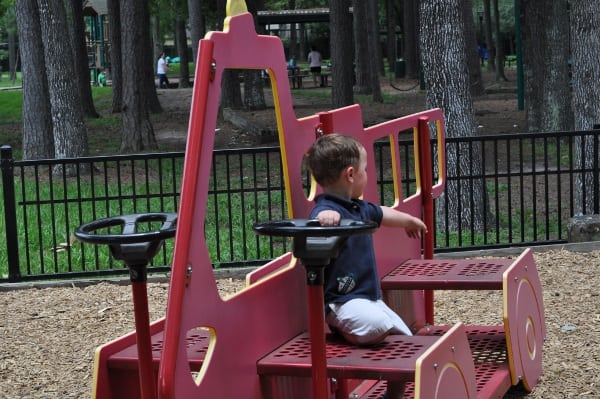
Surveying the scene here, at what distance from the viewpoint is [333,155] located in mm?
3967

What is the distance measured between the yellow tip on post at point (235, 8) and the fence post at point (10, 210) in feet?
14.6

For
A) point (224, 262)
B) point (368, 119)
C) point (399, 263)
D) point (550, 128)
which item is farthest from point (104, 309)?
point (368, 119)

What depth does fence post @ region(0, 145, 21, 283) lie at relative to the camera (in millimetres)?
7961

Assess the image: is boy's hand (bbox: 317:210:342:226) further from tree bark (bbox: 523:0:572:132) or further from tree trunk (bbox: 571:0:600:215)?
tree bark (bbox: 523:0:572:132)

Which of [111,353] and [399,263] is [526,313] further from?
[111,353]

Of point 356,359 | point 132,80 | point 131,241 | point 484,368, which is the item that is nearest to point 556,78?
point 132,80

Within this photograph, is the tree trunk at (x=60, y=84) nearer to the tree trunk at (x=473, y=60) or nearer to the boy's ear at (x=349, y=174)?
the boy's ear at (x=349, y=174)

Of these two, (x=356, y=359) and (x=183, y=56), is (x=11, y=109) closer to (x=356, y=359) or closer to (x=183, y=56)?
(x=183, y=56)

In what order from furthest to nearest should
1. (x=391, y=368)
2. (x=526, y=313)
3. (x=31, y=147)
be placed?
1. (x=31, y=147)
2. (x=526, y=313)
3. (x=391, y=368)

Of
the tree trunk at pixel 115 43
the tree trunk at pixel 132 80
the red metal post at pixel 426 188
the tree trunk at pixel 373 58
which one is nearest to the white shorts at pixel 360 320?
the red metal post at pixel 426 188

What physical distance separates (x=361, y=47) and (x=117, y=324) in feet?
77.5

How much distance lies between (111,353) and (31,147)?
13.8 m

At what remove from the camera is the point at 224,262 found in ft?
27.7

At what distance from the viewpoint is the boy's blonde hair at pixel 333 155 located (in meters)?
3.95
